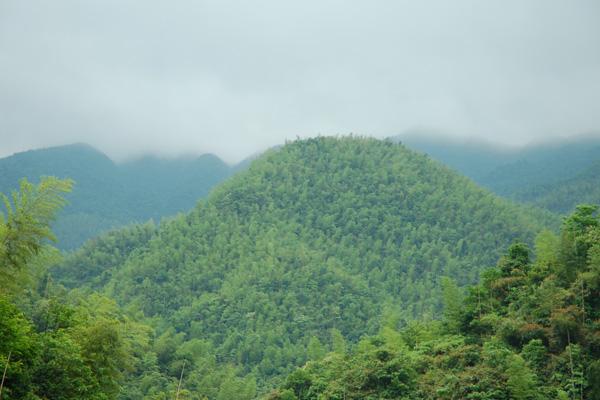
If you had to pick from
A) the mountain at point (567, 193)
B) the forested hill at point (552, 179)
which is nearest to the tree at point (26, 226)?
the mountain at point (567, 193)

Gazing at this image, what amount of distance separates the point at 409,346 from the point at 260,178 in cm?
7586

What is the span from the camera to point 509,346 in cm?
3494

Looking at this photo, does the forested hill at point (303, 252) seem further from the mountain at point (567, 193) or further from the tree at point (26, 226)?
the tree at point (26, 226)

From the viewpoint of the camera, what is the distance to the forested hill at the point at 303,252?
266ft

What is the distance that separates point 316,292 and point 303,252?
990 centimetres

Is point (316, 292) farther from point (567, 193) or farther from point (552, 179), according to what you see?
point (552, 179)

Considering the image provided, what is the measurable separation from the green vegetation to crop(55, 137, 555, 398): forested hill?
2750 cm

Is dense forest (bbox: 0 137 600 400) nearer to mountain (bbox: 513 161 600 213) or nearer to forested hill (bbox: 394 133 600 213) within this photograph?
mountain (bbox: 513 161 600 213)

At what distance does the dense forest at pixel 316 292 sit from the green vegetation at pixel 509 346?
0.35 feet

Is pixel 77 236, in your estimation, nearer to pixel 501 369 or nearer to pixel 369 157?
pixel 369 157

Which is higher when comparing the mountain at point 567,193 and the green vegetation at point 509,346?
the mountain at point 567,193

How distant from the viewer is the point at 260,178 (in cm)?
11662

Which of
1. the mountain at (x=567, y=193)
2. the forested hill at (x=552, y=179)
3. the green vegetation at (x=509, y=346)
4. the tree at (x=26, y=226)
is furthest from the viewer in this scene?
the forested hill at (x=552, y=179)

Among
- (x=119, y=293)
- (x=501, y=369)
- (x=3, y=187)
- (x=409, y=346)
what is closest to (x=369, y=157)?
(x=119, y=293)
